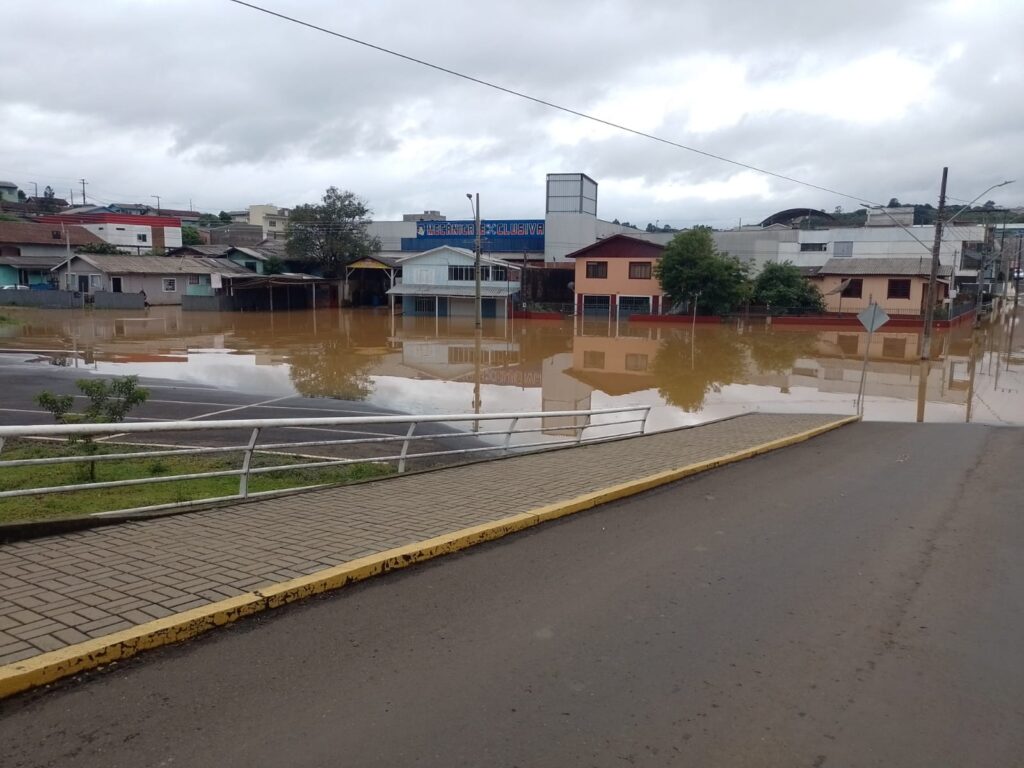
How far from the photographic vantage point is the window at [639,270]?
5969cm

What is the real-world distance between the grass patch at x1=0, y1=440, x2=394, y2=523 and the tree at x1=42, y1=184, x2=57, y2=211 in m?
121

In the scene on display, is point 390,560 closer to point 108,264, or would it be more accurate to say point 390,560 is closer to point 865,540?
point 865,540

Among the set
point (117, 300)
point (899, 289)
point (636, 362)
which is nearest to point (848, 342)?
point (899, 289)

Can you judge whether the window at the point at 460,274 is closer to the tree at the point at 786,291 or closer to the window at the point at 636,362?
the tree at the point at 786,291

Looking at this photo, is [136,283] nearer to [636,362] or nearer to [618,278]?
[618,278]

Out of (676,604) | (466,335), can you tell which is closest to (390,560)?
(676,604)

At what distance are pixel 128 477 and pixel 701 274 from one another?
47.9m

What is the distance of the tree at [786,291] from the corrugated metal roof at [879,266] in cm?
411

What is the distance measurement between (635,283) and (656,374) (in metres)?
31.5

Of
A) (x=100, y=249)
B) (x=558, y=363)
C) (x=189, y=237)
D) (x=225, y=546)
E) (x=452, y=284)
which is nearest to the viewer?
(x=225, y=546)

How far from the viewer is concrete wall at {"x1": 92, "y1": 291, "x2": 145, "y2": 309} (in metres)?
59.3

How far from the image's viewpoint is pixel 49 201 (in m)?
124

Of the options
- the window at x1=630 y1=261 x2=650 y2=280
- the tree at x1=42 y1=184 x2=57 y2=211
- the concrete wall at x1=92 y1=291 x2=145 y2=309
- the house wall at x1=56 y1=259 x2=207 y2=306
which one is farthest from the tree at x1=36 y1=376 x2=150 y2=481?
the tree at x1=42 y1=184 x2=57 y2=211

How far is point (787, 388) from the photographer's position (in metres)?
27.1
